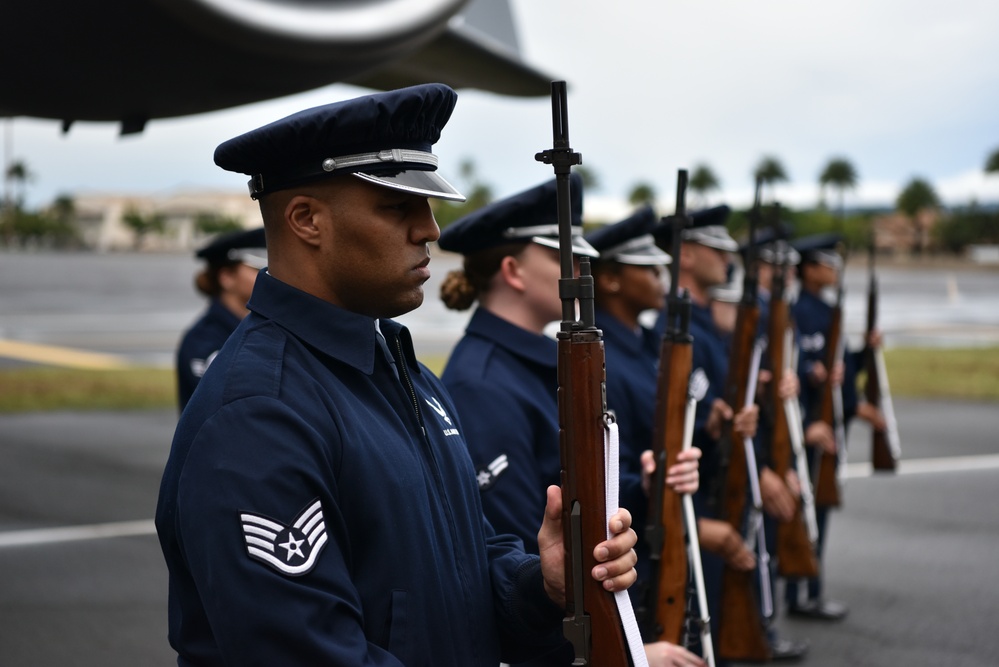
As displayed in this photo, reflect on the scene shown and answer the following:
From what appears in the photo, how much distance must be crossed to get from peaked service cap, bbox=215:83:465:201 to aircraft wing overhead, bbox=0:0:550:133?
2.34 meters

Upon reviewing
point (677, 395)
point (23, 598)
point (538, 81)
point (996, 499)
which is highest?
point (538, 81)

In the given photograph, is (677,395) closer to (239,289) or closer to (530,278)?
(530,278)

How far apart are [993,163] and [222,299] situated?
9043 cm

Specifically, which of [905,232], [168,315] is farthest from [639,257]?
[905,232]

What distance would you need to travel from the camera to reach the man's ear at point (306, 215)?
1.82 m

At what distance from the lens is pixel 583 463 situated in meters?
1.83

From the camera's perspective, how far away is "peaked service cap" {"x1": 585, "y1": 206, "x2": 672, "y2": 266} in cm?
386

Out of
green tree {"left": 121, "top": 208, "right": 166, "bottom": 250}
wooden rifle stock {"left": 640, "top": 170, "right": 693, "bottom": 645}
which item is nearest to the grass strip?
wooden rifle stock {"left": 640, "top": 170, "right": 693, "bottom": 645}

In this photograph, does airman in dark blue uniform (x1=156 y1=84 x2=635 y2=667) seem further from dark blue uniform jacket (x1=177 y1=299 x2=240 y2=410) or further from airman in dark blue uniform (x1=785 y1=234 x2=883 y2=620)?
airman in dark blue uniform (x1=785 y1=234 x2=883 y2=620)

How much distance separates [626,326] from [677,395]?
646 millimetres

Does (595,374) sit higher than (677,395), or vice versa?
(595,374)

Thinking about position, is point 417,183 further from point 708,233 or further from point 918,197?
point 918,197

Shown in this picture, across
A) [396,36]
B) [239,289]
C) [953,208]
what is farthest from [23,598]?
[953,208]

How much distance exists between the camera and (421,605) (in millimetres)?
1751
